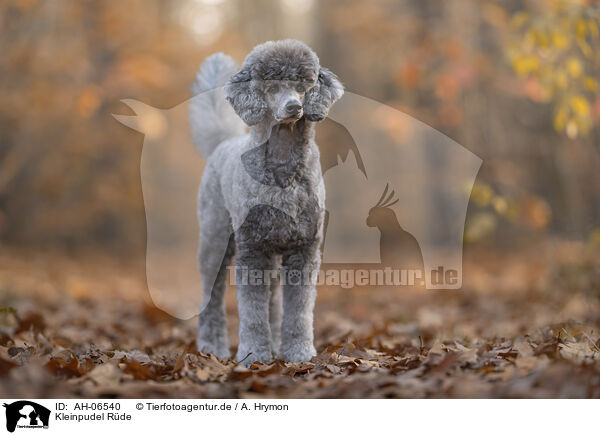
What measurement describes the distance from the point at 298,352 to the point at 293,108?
1.55 m

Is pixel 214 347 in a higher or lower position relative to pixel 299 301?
lower

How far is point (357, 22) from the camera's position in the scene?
1212 centimetres

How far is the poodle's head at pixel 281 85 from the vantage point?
10.7 feet

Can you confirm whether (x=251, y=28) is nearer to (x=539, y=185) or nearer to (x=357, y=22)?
(x=357, y=22)

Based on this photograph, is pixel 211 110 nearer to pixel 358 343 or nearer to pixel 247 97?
pixel 247 97

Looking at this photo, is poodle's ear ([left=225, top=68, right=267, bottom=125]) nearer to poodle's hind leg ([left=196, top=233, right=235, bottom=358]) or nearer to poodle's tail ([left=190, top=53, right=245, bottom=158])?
poodle's tail ([left=190, top=53, right=245, bottom=158])

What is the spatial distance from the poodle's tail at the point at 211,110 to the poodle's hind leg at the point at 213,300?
88cm

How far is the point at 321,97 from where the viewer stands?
3.37 meters

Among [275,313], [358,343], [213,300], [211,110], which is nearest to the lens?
[358,343]

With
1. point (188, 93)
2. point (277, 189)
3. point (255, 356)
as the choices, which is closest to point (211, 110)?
point (277, 189)
